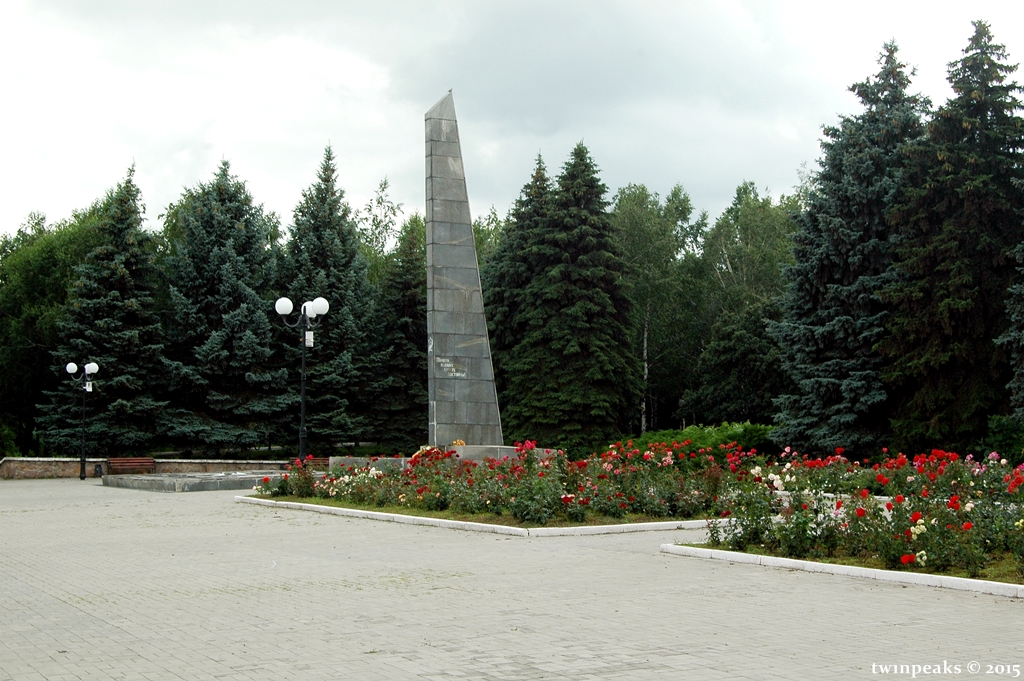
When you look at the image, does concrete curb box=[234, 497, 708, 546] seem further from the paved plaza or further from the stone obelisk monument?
the stone obelisk monument

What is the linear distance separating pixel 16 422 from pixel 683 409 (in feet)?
88.3

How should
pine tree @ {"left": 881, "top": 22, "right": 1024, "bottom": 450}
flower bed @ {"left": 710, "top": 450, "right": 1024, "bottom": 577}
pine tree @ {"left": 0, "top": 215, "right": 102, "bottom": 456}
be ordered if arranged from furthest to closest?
pine tree @ {"left": 0, "top": 215, "right": 102, "bottom": 456}
pine tree @ {"left": 881, "top": 22, "right": 1024, "bottom": 450}
flower bed @ {"left": 710, "top": 450, "right": 1024, "bottom": 577}

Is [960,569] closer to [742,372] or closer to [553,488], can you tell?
[553,488]

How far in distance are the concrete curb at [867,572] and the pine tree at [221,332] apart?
28321mm

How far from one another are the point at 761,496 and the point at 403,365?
94.7 ft

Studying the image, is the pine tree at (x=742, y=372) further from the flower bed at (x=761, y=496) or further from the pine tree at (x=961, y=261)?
the flower bed at (x=761, y=496)

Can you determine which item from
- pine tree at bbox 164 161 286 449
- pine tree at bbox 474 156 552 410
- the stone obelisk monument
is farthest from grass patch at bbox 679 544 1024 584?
pine tree at bbox 164 161 286 449

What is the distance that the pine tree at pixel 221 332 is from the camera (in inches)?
1417

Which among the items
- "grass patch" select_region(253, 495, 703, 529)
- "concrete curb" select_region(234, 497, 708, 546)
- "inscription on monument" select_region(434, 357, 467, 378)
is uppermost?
"inscription on monument" select_region(434, 357, 467, 378)

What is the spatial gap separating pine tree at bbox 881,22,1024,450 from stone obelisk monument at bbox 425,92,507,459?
1098 centimetres

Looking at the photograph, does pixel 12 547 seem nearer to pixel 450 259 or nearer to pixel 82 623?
pixel 82 623

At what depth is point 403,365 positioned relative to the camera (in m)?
38.3

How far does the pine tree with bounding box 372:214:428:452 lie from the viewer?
3831cm

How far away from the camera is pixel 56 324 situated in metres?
36.3
